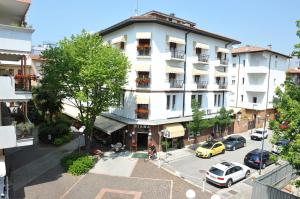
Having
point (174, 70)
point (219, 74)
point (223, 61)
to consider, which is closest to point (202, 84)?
point (219, 74)

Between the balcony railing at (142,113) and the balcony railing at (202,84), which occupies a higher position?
the balcony railing at (202,84)

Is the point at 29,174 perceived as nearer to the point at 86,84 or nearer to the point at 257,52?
the point at 86,84

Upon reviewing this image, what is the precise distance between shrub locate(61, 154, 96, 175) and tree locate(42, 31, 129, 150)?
13.4 ft

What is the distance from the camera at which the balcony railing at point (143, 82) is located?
29.5m

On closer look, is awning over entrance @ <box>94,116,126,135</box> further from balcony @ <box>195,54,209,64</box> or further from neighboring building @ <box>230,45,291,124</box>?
neighboring building @ <box>230,45,291,124</box>

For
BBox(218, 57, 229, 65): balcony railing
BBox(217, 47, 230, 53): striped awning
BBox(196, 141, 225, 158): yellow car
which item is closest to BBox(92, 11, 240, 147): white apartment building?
BBox(217, 47, 230, 53): striped awning

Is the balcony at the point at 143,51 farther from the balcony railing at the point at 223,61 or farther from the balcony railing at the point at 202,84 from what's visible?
the balcony railing at the point at 223,61

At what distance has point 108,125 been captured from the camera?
31.3 m

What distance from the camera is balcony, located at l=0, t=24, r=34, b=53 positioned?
629 inches

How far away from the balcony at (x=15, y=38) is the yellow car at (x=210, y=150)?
20204 mm

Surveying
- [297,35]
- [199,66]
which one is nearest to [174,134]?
[199,66]

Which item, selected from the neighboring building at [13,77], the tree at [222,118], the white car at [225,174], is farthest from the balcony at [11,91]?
the tree at [222,118]

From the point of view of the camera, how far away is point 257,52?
47.0m

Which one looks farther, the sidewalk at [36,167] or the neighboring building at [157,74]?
the neighboring building at [157,74]
